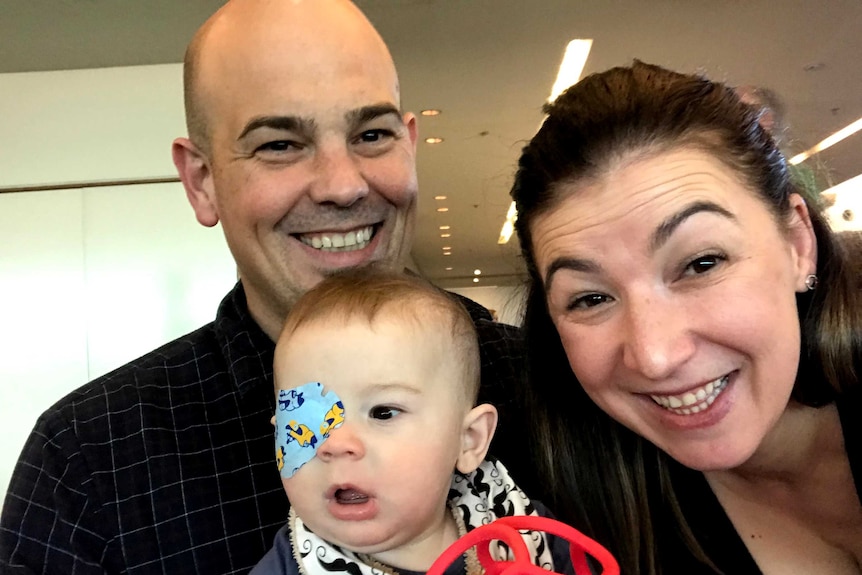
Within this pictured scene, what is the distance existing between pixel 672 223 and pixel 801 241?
12.7 inches

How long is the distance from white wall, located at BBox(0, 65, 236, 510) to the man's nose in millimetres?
2782

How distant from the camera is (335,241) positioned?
1.51 metres

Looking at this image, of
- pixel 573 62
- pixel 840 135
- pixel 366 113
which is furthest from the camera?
pixel 840 135

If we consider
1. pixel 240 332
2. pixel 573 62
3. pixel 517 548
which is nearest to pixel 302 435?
pixel 517 548

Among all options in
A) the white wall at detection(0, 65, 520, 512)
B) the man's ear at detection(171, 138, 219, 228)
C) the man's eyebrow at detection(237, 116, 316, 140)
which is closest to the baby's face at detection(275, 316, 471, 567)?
the man's eyebrow at detection(237, 116, 316, 140)

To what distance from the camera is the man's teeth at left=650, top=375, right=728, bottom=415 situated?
3.72 ft

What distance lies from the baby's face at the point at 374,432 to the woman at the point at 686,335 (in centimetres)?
28

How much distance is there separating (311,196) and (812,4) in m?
4.19

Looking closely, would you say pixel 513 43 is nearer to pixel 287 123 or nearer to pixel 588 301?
pixel 287 123

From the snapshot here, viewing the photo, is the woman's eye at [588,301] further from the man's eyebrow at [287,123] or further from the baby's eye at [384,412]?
the man's eyebrow at [287,123]

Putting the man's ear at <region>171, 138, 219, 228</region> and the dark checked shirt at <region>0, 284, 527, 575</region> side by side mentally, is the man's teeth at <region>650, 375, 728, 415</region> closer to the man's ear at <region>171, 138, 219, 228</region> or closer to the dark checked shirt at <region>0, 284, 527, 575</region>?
the dark checked shirt at <region>0, 284, 527, 575</region>

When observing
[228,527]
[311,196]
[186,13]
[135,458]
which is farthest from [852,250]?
[186,13]

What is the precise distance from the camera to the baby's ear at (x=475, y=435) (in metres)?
1.14

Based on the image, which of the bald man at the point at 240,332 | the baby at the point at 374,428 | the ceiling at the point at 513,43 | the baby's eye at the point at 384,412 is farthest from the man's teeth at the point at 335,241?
the ceiling at the point at 513,43
